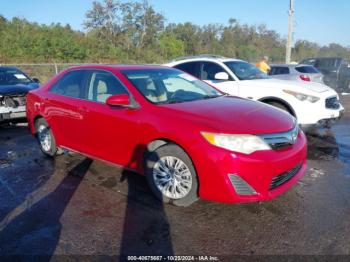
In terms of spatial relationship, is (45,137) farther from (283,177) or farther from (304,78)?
(304,78)

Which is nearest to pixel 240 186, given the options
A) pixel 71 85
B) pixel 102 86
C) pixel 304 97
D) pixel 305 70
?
pixel 102 86

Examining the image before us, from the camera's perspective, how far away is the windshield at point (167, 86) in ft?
14.0

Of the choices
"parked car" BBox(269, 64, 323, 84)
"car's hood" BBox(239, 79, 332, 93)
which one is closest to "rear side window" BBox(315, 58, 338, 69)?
"parked car" BBox(269, 64, 323, 84)

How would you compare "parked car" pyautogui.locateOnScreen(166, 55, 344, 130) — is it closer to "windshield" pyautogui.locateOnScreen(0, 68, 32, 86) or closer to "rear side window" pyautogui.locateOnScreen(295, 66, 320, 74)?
"windshield" pyautogui.locateOnScreen(0, 68, 32, 86)

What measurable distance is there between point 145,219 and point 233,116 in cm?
143

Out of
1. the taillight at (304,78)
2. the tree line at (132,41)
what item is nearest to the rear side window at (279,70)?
the taillight at (304,78)

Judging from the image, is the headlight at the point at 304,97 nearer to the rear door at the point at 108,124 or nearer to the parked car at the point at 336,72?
the rear door at the point at 108,124

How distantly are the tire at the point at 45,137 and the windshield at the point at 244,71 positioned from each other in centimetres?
405

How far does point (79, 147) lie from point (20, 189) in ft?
3.08

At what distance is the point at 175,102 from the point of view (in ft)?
13.6

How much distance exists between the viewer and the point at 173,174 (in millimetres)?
3762

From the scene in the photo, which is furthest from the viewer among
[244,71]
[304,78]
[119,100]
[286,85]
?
[304,78]

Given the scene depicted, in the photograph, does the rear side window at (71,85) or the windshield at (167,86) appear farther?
the rear side window at (71,85)

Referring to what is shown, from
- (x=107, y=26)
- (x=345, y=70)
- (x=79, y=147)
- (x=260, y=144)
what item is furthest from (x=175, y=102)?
(x=107, y=26)
